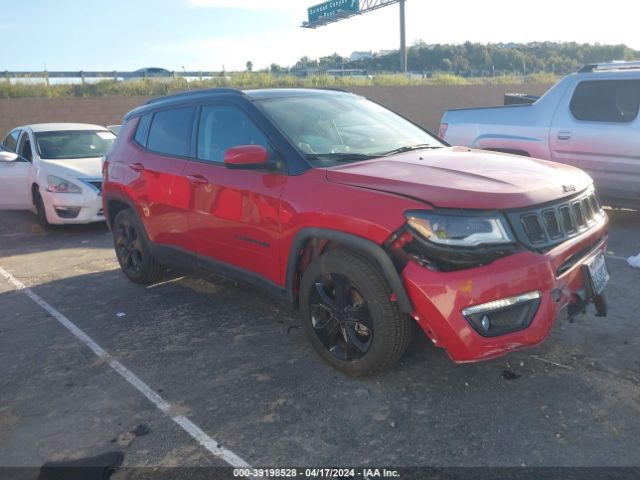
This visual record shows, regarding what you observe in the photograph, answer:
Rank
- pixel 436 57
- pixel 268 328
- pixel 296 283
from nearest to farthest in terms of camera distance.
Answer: pixel 296 283 → pixel 268 328 → pixel 436 57

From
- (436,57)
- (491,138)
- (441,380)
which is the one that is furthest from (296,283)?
(436,57)

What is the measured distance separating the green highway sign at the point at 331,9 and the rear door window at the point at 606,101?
37.9 meters

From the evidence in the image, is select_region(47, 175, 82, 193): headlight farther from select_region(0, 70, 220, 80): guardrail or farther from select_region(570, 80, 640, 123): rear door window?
select_region(0, 70, 220, 80): guardrail

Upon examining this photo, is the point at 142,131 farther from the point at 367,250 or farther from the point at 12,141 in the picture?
the point at 12,141

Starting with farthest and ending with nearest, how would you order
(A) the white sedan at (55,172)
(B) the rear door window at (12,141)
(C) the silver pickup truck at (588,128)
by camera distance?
(B) the rear door window at (12,141)
(A) the white sedan at (55,172)
(C) the silver pickup truck at (588,128)

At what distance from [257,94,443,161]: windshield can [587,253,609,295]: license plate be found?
57.5 inches

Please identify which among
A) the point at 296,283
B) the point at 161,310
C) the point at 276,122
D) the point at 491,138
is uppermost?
the point at 276,122

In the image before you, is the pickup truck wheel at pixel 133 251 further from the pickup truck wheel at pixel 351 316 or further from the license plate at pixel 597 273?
the license plate at pixel 597 273

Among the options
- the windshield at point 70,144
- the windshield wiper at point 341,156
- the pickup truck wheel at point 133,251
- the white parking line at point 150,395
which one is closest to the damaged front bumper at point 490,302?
the windshield wiper at point 341,156

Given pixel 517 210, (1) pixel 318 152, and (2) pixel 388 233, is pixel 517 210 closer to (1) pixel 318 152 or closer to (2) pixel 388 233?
(2) pixel 388 233

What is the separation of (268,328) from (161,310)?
1099 millimetres

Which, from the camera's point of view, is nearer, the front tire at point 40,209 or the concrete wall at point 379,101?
the front tire at point 40,209

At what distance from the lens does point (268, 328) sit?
4.31 metres

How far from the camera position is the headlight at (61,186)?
312 inches
